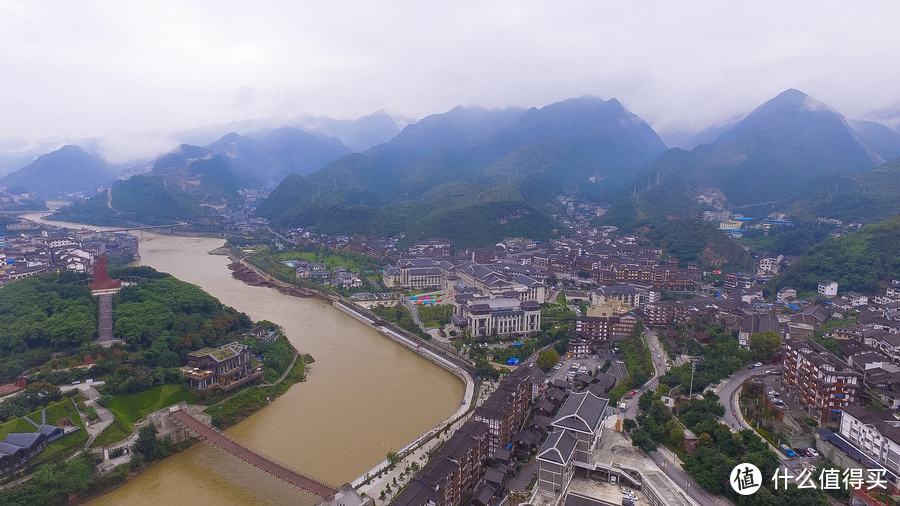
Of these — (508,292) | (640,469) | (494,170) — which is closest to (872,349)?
(640,469)

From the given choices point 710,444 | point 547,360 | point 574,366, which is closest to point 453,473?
point 710,444

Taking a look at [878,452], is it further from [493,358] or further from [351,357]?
[351,357]

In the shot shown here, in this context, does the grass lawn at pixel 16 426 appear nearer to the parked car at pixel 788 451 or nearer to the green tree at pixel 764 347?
the parked car at pixel 788 451

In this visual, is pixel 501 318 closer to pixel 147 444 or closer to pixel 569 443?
pixel 569 443

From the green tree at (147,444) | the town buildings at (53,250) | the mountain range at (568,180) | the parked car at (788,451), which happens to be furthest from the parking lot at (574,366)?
the town buildings at (53,250)

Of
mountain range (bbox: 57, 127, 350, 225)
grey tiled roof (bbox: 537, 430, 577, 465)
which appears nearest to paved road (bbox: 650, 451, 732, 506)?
grey tiled roof (bbox: 537, 430, 577, 465)

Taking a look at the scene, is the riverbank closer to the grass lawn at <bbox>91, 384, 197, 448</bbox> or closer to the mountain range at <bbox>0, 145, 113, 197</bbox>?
the grass lawn at <bbox>91, 384, 197, 448</bbox>
